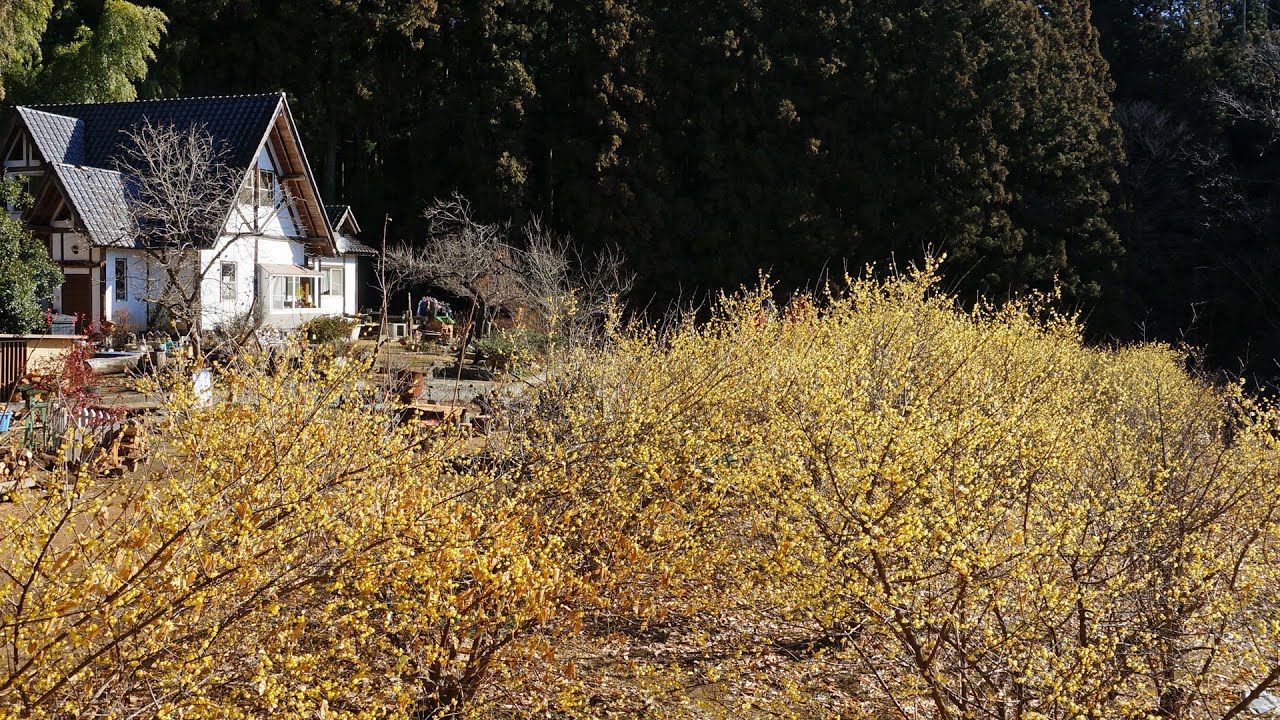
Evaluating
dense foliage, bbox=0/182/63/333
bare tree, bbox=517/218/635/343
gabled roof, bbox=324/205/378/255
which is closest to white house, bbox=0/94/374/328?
gabled roof, bbox=324/205/378/255

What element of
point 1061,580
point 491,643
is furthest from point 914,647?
point 491,643

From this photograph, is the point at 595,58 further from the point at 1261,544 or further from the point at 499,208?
the point at 1261,544

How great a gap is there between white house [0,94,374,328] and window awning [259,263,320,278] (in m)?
0.04

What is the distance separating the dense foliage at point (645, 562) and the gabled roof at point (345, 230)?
67.5 feet

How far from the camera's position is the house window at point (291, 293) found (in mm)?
22828

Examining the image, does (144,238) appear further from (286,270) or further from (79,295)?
(286,270)

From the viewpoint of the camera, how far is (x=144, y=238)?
17469 mm

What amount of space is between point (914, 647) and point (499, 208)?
23.1m

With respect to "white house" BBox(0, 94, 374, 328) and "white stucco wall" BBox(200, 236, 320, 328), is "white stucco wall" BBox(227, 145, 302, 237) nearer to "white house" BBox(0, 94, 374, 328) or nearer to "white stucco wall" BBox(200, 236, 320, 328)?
"white house" BBox(0, 94, 374, 328)

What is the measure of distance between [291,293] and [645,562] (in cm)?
2045

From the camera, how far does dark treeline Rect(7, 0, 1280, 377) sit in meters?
23.9

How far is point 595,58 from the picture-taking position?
86.4ft

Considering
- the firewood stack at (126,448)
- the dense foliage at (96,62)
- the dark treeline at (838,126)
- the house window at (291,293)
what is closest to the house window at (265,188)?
the house window at (291,293)

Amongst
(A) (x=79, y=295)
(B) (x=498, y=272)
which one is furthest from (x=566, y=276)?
(A) (x=79, y=295)
